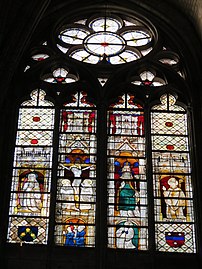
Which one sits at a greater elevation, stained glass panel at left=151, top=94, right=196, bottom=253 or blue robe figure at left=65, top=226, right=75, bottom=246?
stained glass panel at left=151, top=94, right=196, bottom=253

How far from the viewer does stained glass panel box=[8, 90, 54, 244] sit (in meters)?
10.4

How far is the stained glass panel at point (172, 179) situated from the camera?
10406mm

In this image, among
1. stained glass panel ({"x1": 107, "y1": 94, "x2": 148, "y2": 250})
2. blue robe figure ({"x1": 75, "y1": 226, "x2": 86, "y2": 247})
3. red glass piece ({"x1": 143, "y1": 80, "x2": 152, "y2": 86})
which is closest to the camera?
blue robe figure ({"x1": 75, "y1": 226, "x2": 86, "y2": 247})

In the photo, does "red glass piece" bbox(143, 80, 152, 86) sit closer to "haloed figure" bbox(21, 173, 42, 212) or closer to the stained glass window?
the stained glass window

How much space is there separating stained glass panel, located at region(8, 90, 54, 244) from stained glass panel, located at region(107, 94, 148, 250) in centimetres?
102

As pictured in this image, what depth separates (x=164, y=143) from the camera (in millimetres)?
11305

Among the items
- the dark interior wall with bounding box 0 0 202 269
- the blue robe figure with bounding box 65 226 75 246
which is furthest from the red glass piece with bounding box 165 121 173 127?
the blue robe figure with bounding box 65 226 75 246

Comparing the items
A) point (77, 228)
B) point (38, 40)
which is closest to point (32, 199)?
point (77, 228)

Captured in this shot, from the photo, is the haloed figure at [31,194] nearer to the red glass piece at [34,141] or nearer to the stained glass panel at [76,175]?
the stained glass panel at [76,175]

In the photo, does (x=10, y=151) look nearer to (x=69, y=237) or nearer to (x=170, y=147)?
(x=69, y=237)

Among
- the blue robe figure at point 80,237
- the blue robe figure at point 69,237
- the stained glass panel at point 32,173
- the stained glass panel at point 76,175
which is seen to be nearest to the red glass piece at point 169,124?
the stained glass panel at point 76,175

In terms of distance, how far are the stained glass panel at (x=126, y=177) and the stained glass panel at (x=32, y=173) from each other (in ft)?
3.33

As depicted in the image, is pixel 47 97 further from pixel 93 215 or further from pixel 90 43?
pixel 93 215

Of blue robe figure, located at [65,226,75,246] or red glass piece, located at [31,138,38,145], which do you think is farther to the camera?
Answer: red glass piece, located at [31,138,38,145]
